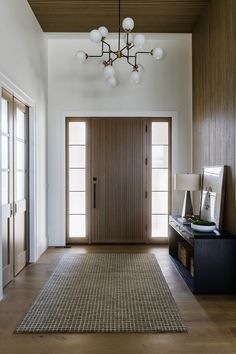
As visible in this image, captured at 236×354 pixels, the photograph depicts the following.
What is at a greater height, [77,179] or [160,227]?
[77,179]

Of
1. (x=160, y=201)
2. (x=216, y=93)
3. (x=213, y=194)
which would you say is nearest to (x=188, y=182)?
(x=213, y=194)

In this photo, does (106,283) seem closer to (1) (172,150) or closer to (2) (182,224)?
(2) (182,224)

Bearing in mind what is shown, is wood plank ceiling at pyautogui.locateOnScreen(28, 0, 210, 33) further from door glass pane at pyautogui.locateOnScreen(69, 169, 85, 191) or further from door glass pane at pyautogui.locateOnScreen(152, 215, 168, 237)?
door glass pane at pyautogui.locateOnScreen(152, 215, 168, 237)

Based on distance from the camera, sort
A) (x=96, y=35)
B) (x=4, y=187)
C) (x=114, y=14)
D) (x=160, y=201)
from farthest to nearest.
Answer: (x=160, y=201) < (x=114, y=14) < (x=96, y=35) < (x=4, y=187)

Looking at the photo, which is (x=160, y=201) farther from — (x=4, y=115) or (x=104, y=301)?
(x=4, y=115)

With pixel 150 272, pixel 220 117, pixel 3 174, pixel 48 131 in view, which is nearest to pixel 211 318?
pixel 150 272

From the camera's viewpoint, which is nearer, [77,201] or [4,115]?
[4,115]

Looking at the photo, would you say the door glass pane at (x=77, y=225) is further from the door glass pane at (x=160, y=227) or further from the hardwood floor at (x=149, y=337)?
the hardwood floor at (x=149, y=337)

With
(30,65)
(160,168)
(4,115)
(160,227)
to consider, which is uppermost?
(30,65)

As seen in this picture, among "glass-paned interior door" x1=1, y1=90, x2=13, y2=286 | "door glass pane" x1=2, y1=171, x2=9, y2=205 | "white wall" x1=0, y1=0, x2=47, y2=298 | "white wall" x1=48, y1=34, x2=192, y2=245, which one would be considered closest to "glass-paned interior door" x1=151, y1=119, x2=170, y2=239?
"white wall" x1=48, y1=34, x2=192, y2=245

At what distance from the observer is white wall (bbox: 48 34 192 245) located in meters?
5.68

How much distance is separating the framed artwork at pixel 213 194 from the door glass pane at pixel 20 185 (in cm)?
248

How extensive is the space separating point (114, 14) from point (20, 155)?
2.43 metres

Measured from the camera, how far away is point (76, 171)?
577cm
